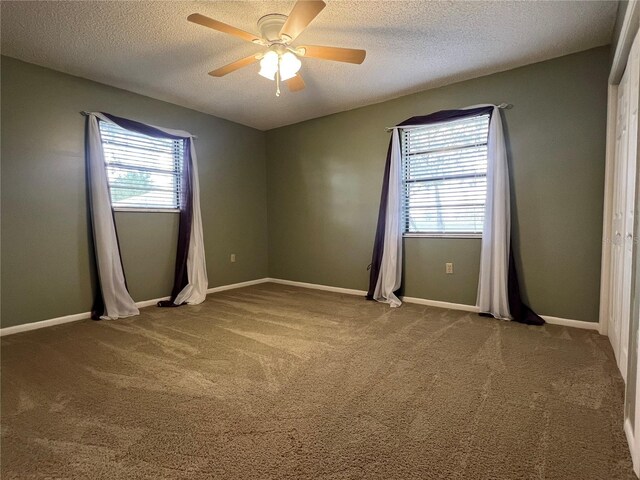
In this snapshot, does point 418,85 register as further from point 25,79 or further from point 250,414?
point 25,79

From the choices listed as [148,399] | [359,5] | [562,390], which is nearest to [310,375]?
[148,399]

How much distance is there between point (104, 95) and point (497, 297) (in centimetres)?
452

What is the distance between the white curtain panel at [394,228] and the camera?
3725 millimetres

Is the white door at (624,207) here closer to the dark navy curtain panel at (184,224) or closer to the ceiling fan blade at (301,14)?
the ceiling fan blade at (301,14)

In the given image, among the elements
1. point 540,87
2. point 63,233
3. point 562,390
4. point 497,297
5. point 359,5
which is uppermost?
point 359,5

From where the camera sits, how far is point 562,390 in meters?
1.79

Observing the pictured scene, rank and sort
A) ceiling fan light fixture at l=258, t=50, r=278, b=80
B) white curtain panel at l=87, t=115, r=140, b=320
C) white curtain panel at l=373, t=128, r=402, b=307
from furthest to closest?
1. white curtain panel at l=373, t=128, r=402, b=307
2. white curtain panel at l=87, t=115, r=140, b=320
3. ceiling fan light fixture at l=258, t=50, r=278, b=80

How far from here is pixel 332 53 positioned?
2283 millimetres

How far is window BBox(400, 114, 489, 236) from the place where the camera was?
334 cm

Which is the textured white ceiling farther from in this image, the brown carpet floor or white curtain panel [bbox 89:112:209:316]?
the brown carpet floor

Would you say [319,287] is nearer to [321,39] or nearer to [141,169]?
[141,169]

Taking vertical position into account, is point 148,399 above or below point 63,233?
below

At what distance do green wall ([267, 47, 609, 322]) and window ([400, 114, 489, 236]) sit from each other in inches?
7.5

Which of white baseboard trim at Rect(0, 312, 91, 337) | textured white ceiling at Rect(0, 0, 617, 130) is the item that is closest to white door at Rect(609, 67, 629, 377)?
textured white ceiling at Rect(0, 0, 617, 130)
